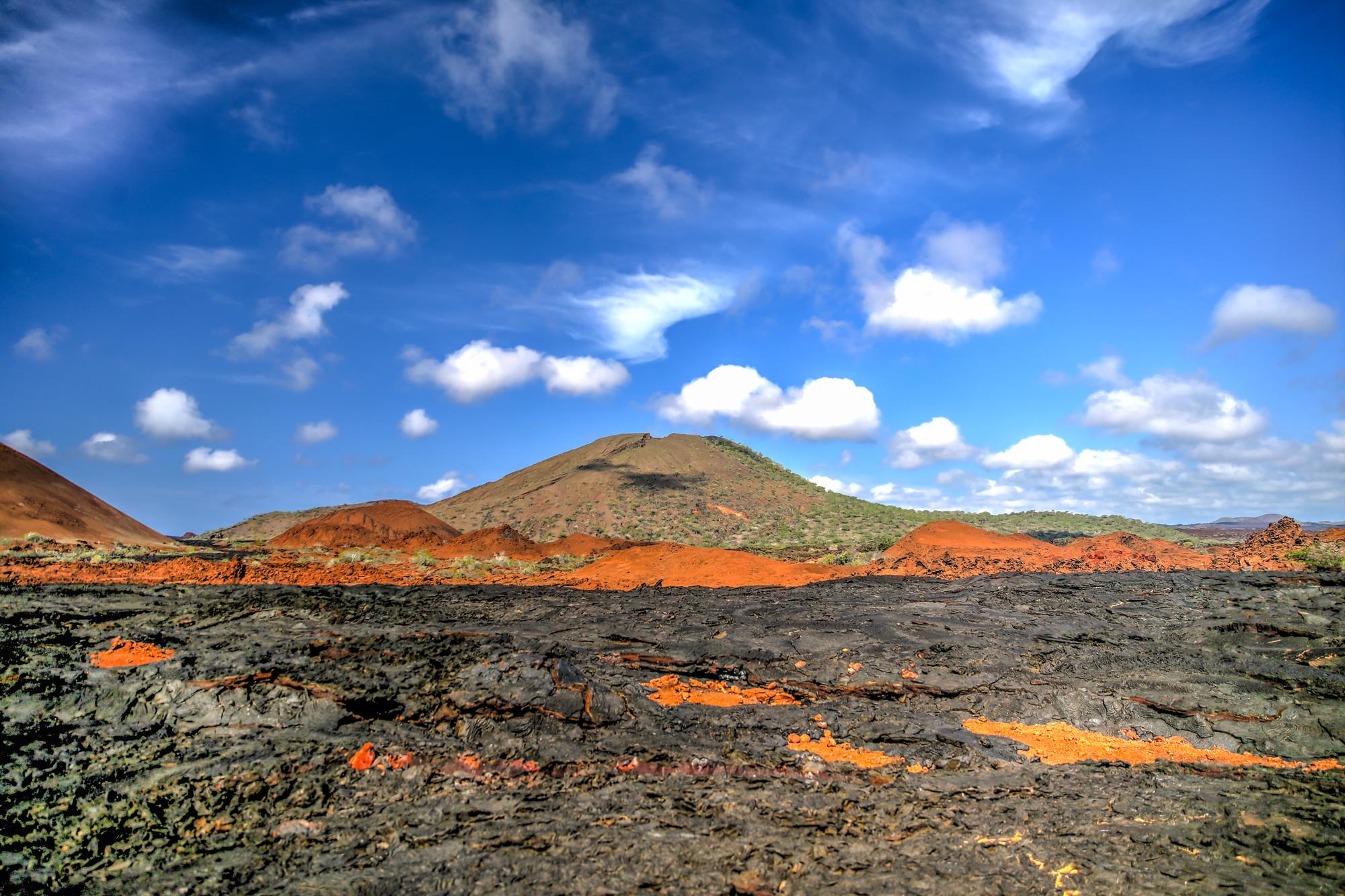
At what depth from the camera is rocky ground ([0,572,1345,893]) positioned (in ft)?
18.1

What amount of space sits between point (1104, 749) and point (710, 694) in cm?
569

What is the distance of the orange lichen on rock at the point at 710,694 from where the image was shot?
33.3 feet

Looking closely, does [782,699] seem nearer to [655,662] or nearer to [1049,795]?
[655,662]

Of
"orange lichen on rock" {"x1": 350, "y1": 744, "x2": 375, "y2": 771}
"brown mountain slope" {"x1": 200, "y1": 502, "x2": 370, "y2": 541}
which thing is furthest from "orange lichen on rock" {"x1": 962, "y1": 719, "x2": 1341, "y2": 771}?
"brown mountain slope" {"x1": 200, "y1": 502, "x2": 370, "y2": 541}

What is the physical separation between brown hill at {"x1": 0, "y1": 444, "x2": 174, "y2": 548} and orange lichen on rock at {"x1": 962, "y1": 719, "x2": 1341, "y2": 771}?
38.5 m

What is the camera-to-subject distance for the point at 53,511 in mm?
34594

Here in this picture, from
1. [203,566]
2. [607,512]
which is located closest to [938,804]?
[203,566]

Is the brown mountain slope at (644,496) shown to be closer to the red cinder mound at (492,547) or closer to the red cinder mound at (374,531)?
the red cinder mound at (374,531)

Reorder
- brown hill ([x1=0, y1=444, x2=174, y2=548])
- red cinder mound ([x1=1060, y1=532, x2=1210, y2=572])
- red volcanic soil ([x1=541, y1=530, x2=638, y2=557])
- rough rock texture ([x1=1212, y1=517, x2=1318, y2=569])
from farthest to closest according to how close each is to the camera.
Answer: red volcanic soil ([x1=541, y1=530, x2=638, y2=557]) < brown hill ([x1=0, y1=444, x2=174, y2=548]) < red cinder mound ([x1=1060, y1=532, x2=1210, y2=572]) < rough rock texture ([x1=1212, y1=517, x2=1318, y2=569])

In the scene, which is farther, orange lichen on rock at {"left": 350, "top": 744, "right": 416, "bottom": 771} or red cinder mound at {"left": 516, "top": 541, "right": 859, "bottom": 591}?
red cinder mound at {"left": 516, "top": 541, "right": 859, "bottom": 591}

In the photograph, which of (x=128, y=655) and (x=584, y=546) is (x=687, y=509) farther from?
(x=128, y=655)

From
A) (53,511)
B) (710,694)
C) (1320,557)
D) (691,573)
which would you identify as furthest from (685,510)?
(710,694)

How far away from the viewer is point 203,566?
60.0 ft

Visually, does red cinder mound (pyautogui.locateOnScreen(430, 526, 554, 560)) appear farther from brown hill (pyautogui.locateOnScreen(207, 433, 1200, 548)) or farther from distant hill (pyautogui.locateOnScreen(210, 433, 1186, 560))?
distant hill (pyautogui.locateOnScreen(210, 433, 1186, 560))
